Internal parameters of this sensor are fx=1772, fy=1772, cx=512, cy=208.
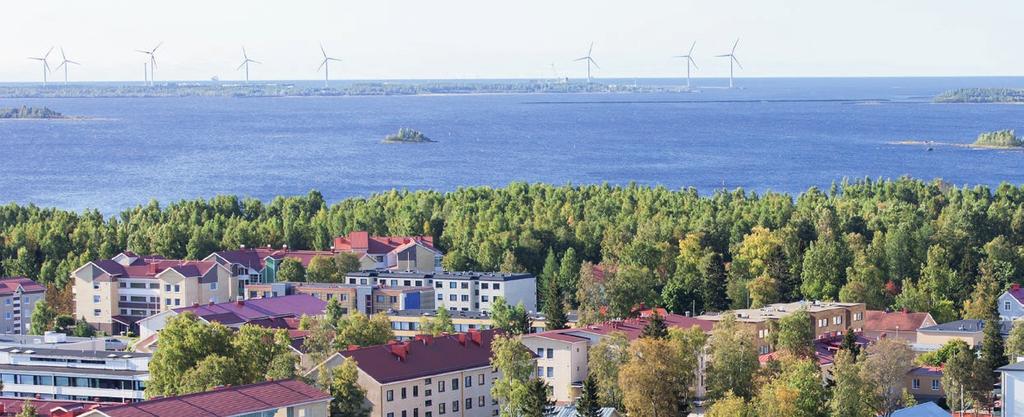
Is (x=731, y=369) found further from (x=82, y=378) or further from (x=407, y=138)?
(x=407, y=138)

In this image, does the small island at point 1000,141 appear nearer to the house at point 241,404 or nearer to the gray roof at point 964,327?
the gray roof at point 964,327

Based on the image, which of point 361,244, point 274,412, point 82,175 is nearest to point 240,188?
point 82,175

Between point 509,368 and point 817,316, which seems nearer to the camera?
point 509,368

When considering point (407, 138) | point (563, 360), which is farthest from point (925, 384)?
point (407, 138)

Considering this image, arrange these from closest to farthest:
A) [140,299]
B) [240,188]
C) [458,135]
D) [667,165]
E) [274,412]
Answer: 1. [274,412]
2. [140,299]
3. [240,188]
4. [667,165]
5. [458,135]

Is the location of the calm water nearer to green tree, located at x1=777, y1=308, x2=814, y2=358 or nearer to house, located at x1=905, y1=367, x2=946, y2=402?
green tree, located at x1=777, y1=308, x2=814, y2=358

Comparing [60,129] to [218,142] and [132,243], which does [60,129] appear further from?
[132,243]

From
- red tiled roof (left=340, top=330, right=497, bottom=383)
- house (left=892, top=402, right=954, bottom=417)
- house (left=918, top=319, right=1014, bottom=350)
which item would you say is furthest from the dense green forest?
house (left=892, top=402, right=954, bottom=417)
